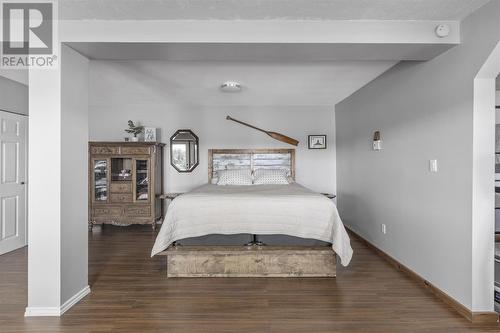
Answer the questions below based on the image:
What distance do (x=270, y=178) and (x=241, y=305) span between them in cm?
268

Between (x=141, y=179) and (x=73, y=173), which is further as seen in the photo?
(x=141, y=179)

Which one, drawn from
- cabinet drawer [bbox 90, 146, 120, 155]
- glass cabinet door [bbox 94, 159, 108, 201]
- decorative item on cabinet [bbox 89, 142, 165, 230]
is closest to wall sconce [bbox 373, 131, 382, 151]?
decorative item on cabinet [bbox 89, 142, 165, 230]

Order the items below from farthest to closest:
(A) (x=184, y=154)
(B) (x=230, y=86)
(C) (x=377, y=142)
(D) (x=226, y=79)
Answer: (A) (x=184, y=154) < (B) (x=230, y=86) < (D) (x=226, y=79) < (C) (x=377, y=142)

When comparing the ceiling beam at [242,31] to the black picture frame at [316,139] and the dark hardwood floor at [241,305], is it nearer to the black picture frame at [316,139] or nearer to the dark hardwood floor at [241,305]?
the dark hardwood floor at [241,305]

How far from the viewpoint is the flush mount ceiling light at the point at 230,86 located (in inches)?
154

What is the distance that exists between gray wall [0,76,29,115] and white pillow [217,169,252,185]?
9.61 ft

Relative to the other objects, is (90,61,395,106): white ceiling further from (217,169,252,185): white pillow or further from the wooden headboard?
(217,169,252,185): white pillow

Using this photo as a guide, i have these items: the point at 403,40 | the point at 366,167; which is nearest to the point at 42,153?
the point at 403,40

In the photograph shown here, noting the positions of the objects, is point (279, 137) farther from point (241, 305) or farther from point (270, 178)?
point (241, 305)

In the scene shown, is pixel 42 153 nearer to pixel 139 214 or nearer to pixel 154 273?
pixel 154 273

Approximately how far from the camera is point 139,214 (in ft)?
16.1

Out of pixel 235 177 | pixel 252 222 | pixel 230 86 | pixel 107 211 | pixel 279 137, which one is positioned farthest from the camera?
pixel 279 137

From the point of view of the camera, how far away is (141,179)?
5.02m

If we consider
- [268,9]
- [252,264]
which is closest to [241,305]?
[252,264]
